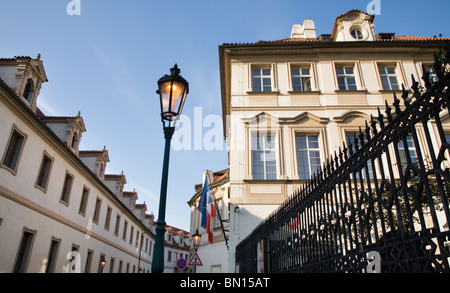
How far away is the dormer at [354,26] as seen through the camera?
17000mm

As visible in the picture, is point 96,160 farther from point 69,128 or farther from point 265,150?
point 265,150

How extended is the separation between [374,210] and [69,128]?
70.6 ft

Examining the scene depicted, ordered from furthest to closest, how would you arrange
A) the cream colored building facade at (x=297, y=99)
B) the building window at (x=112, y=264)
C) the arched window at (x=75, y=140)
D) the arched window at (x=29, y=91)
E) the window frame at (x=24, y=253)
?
the building window at (x=112, y=264), the arched window at (x=75, y=140), the arched window at (x=29, y=91), the window frame at (x=24, y=253), the cream colored building facade at (x=297, y=99)

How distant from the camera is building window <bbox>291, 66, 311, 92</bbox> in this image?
51.3ft

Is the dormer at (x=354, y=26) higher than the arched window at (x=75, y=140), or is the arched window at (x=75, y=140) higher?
the dormer at (x=354, y=26)

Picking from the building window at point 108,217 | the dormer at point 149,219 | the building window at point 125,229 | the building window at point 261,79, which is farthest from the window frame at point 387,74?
the dormer at point 149,219

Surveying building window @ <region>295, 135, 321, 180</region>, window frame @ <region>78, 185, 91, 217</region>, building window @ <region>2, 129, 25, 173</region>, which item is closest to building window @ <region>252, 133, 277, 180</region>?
building window @ <region>295, 135, 321, 180</region>

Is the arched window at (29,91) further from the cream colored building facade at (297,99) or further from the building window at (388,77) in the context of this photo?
the building window at (388,77)

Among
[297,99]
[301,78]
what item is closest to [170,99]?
[297,99]

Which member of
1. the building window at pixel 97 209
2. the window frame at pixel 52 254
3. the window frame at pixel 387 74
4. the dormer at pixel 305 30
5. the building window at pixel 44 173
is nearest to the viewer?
the window frame at pixel 387 74

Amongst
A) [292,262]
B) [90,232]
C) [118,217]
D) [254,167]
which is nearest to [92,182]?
[90,232]

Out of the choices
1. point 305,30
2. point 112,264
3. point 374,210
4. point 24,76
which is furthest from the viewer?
point 112,264

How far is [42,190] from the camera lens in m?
15.8

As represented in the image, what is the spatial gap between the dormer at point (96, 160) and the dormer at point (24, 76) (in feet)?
35.3
